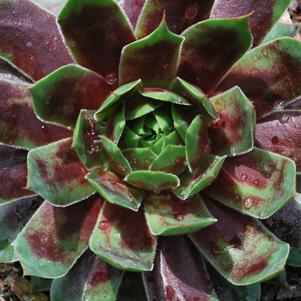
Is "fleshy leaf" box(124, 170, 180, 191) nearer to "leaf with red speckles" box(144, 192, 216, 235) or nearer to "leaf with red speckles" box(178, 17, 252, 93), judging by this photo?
"leaf with red speckles" box(144, 192, 216, 235)

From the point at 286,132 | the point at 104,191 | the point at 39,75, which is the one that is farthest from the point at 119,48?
the point at 286,132

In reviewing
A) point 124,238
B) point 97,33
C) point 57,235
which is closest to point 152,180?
point 124,238

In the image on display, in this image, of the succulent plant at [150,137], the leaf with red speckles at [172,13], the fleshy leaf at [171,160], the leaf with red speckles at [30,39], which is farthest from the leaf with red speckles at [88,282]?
the leaf with red speckles at [172,13]

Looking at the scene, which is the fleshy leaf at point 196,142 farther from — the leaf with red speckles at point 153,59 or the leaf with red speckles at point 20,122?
the leaf with red speckles at point 20,122

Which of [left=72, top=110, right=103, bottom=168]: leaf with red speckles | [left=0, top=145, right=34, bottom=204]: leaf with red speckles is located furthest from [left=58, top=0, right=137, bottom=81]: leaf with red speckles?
[left=0, top=145, right=34, bottom=204]: leaf with red speckles

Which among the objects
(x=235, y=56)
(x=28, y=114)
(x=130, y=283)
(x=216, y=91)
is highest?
(x=235, y=56)

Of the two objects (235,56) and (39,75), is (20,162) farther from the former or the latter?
(235,56)
